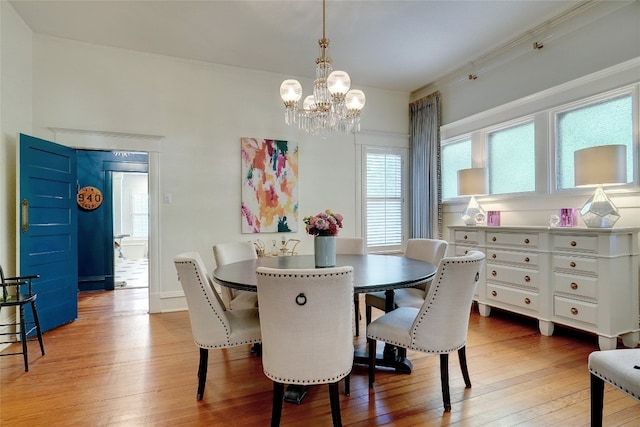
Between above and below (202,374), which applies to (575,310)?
above

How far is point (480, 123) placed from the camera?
171 inches

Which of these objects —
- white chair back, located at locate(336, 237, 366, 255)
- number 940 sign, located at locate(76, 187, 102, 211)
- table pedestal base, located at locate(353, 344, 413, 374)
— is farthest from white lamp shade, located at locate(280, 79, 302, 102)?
number 940 sign, located at locate(76, 187, 102, 211)

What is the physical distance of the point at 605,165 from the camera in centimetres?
265

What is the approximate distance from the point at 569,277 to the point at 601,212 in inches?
24.1

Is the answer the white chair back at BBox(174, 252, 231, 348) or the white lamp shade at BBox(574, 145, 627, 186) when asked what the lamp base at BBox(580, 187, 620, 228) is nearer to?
the white lamp shade at BBox(574, 145, 627, 186)

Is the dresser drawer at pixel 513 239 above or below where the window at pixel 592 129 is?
below

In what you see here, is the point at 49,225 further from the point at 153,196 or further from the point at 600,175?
the point at 600,175

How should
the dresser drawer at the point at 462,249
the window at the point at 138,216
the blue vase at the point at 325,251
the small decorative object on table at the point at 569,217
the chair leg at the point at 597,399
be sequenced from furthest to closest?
the window at the point at 138,216
the dresser drawer at the point at 462,249
the small decorative object on table at the point at 569,217
the blue vase at the point at 325,251
the chair leg at the point at 597,399

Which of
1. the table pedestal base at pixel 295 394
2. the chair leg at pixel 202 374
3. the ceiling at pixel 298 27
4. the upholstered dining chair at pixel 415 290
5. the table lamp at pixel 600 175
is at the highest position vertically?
the ceiling at pixel 298 27

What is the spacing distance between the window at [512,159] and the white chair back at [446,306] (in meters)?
2.48

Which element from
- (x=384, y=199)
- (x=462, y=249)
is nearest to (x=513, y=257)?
(x=462, y=249)

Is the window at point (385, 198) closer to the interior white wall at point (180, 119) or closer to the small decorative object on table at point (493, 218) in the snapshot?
the interior white wall at point (180, 119)

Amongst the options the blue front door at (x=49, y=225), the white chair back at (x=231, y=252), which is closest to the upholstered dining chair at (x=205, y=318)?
the white chair back at (x=231, y=252)

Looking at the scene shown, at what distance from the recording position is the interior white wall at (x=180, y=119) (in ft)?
12.2
